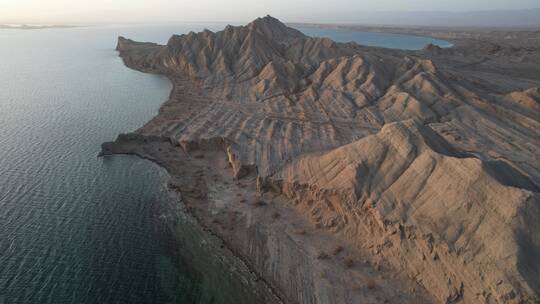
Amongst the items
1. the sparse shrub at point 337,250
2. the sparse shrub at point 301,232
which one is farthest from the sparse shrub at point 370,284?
the sparse shrub at point 301,232

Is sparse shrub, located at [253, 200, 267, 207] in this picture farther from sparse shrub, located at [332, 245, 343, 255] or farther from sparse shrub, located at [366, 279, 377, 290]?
sparse shrub, located at [366, 279, 377, 290]

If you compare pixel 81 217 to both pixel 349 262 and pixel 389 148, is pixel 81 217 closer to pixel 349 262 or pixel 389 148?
pixel 349 262

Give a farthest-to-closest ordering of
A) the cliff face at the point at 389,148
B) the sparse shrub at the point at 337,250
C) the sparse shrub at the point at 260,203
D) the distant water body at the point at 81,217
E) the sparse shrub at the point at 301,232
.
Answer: the sparse shrub at the point at 260,203, the sparse shrub at the point at 301,232, the sparse shrub at the point at 337,250, the distant water body at the point at 81,217, the cliff face at the point at 389,148

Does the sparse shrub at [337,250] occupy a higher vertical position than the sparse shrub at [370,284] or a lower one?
higher

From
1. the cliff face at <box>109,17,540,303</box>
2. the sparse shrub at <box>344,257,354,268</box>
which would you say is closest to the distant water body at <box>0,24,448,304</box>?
the sparse shrub at <box>344,257,354,268</box>

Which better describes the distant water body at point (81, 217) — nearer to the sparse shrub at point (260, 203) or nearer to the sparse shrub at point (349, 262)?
the sparse shrub at point (260, 203)

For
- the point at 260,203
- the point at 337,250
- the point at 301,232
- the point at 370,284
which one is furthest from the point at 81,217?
the point at 370,284
